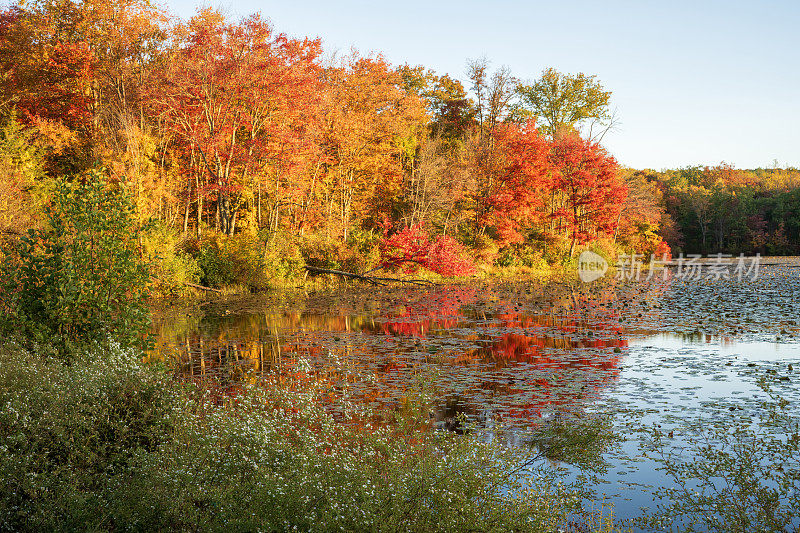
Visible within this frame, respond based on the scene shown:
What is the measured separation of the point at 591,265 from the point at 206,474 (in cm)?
3681

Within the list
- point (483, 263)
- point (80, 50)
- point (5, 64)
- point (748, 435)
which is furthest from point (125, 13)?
point (748, 435)

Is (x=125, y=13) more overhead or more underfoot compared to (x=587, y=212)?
more overhead

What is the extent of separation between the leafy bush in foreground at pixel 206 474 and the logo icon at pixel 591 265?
107 feet

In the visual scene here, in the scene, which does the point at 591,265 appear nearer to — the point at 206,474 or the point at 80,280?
the point at 80,280

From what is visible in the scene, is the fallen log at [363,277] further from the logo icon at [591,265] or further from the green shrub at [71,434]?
the green shrub at [71,434]

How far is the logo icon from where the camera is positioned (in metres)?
36.8

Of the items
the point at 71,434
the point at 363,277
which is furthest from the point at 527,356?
the point at 363,277

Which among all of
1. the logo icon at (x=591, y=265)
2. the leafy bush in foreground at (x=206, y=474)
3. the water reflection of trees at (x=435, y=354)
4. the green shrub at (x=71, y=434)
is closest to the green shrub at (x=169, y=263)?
the water reflection of trees at (x=435, y=354)

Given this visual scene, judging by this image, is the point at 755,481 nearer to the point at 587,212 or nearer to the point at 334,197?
the point at 334,197

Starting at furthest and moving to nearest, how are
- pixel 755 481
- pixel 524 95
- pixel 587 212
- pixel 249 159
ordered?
1. pixel 524 95
2. pixel 587 212
3. pixel 249 159
4. pixel 755 481

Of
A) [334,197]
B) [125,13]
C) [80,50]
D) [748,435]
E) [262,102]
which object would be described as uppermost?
[125,13]

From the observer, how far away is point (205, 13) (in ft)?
85.4

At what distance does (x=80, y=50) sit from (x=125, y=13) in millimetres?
2643

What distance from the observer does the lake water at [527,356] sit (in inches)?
311
